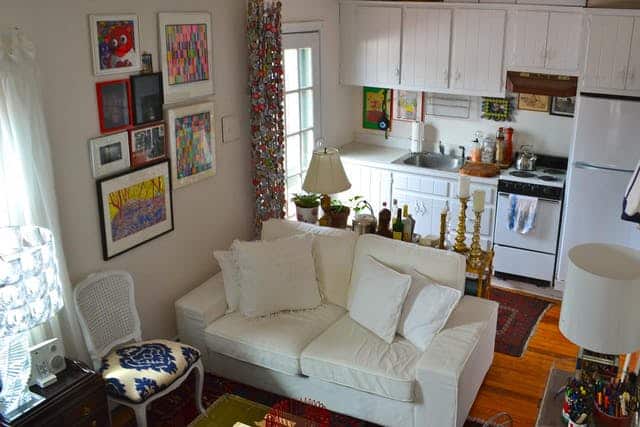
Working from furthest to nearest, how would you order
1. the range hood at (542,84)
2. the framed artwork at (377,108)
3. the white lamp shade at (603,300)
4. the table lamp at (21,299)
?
1. the framed artwork at (377,108)
2. the range hood at (542,84)
3. the table lamp at (21,299)
4. the white lamp shade at (603,300)

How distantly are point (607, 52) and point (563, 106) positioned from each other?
79 cm

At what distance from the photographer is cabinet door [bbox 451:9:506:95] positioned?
5445 mm

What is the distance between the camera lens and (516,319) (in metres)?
5.14

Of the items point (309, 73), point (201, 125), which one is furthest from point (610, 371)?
point (309, 73)

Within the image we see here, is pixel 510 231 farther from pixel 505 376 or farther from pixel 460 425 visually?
pixel 460 425

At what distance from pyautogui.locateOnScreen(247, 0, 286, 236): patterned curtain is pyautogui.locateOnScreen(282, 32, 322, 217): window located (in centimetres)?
54

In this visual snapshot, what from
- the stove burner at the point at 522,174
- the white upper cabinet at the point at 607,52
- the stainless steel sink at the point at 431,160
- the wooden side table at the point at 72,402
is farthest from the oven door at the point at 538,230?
the wooden side table at the point at 72,402

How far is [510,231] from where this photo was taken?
18.3 feet

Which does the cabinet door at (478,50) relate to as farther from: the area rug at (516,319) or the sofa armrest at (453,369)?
the sofa armrest at (453,369)

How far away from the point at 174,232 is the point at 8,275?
1649 millimetres

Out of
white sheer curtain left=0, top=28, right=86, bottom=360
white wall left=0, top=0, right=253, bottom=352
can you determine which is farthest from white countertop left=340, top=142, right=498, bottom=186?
white sheer curtain left=0, top=28, right=86, bottom=360

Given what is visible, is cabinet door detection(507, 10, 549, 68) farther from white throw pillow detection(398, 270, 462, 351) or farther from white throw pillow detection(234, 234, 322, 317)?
white throw pillow detection(234, 234, 322, 317)

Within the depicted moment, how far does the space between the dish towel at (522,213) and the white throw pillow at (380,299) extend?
1.88m

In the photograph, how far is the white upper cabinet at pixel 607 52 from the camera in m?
4.84
